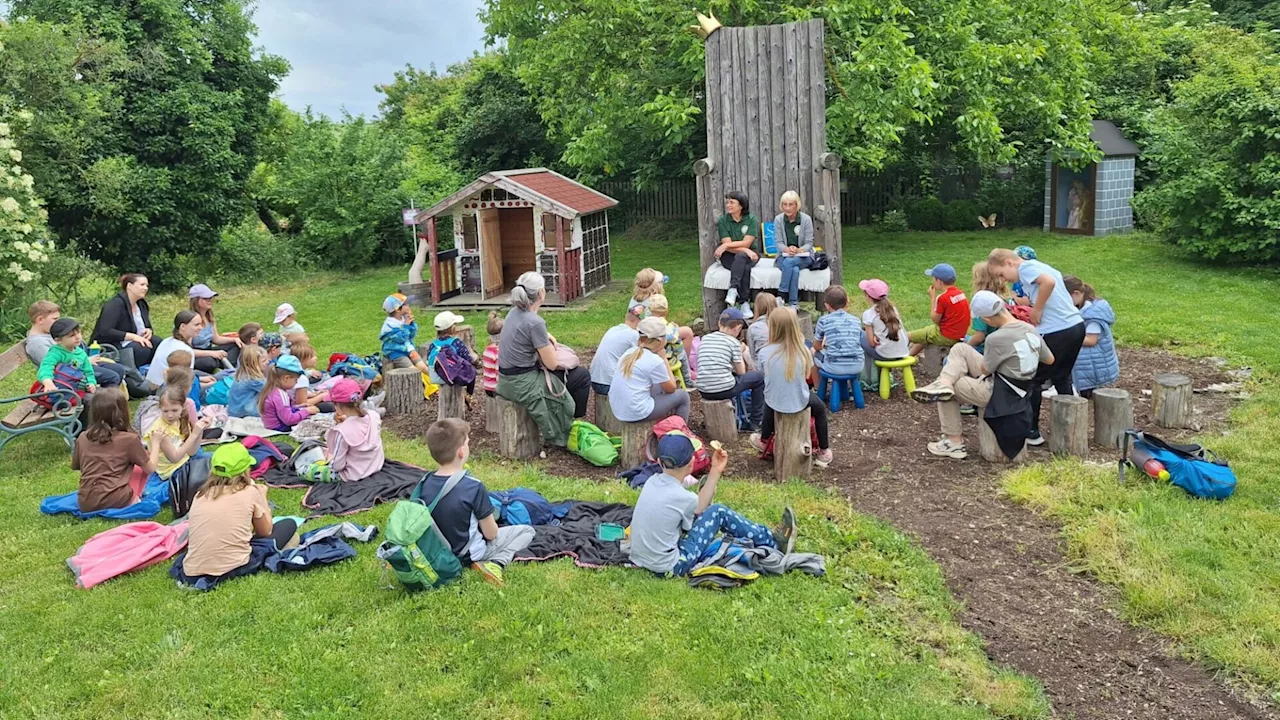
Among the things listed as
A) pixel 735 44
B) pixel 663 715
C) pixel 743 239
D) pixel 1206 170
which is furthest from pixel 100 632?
pixel 1206 170

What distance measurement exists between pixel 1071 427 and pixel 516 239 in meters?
11.3

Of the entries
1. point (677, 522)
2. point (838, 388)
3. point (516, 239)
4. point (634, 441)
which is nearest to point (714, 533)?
point (677, 522)

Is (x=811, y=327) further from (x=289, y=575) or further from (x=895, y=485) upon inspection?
(x=289, y=575)

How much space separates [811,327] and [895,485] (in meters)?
3.86

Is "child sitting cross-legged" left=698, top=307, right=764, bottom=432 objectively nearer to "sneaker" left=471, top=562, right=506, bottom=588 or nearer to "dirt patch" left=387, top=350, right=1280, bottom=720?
"dirt patch" left=387, top=350, right=1280, bottom=720

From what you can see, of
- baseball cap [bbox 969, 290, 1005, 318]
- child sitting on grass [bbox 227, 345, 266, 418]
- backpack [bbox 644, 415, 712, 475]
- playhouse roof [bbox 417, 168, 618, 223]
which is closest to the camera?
backpack [bbox 644, 415, 712, 475]

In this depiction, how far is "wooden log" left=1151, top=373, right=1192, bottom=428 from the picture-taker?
8148mm

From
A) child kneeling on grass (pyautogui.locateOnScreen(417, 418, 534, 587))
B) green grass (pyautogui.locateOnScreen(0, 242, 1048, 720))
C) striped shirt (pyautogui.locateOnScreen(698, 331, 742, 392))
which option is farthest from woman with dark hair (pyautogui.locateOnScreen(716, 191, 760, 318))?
child kneeling on grass (pyautogui.locateOnScreen(417, 418, 534, 587))

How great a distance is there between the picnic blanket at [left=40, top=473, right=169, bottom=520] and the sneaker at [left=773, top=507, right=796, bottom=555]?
453 centimetres

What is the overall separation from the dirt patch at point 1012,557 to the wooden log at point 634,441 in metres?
0.24

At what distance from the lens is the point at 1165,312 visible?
1223cm

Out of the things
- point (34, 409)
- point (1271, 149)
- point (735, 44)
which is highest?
point (735, 44)

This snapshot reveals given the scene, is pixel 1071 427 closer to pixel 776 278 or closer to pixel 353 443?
pixel 776 278

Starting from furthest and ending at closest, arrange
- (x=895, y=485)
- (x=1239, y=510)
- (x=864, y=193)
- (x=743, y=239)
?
1. (x=864, y=193)
2. (x=743, y=239)
3. (x=895, y=485)
4. (x=1239, y=510)
